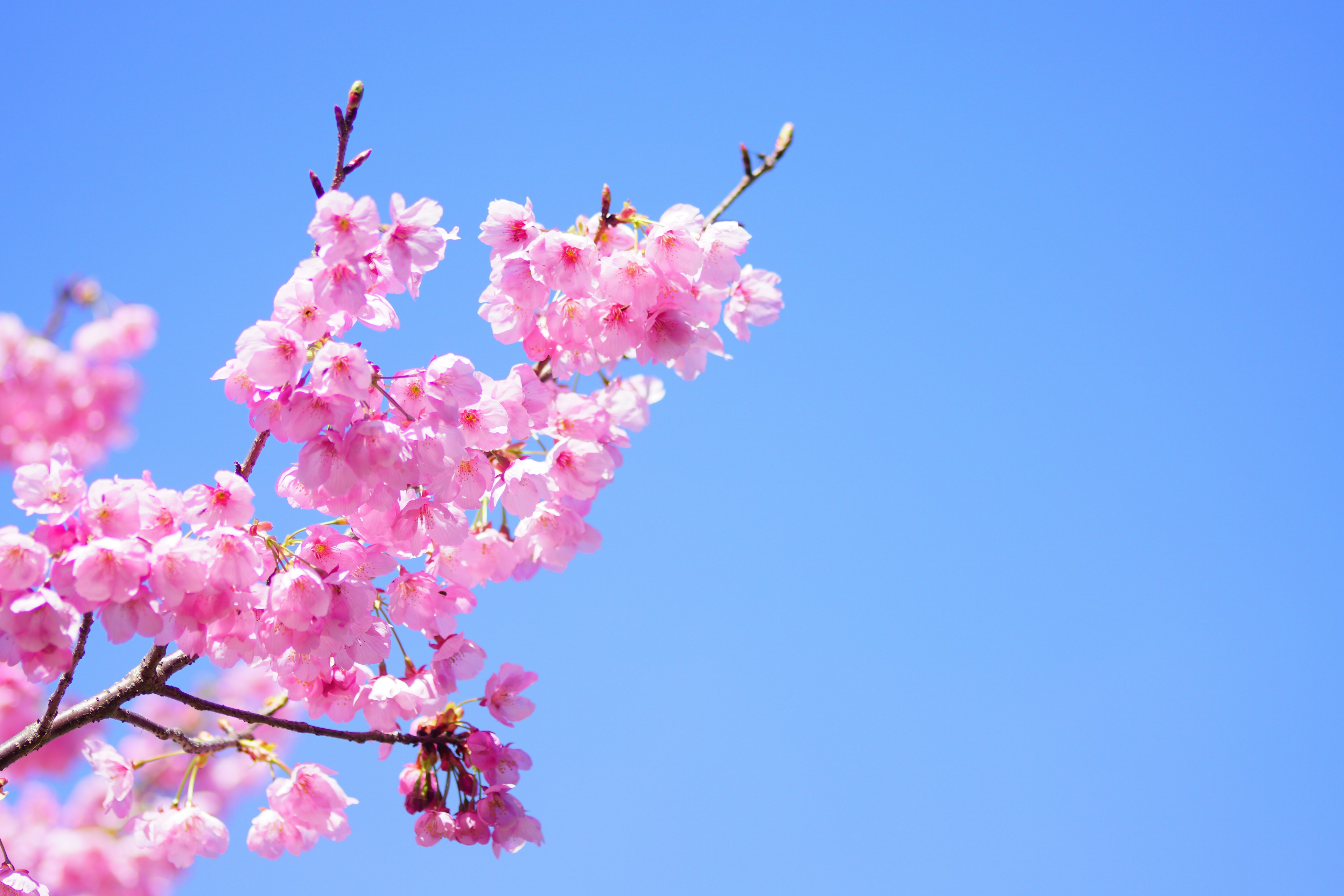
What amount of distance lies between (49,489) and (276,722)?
0.79 metres

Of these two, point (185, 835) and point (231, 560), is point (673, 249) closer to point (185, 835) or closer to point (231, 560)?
point (231, 560)

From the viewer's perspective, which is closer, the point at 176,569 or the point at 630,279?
the point at 176,569

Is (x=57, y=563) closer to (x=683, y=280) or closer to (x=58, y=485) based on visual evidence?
(x=58, y=485)

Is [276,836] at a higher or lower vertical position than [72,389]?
lower

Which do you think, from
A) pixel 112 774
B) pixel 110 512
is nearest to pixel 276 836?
pixel 112 774

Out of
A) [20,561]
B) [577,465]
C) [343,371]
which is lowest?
[20,561]

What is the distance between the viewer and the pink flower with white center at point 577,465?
2.60 m

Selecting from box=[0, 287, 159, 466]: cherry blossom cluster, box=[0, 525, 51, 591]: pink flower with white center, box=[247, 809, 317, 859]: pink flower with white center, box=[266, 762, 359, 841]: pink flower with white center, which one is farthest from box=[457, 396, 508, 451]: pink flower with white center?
box=[0, 287, 159, 466]: cherry blossom cluster

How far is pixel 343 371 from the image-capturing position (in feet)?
6.77

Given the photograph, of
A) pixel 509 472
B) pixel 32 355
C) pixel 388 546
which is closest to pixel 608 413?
pixel 509 472

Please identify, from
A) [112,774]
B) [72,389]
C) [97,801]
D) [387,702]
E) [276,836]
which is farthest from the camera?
[72,389]

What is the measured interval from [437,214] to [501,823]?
1627 millimetres

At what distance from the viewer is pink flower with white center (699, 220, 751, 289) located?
2.61 meters

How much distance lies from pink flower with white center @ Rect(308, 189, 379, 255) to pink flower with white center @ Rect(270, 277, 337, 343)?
13cm
